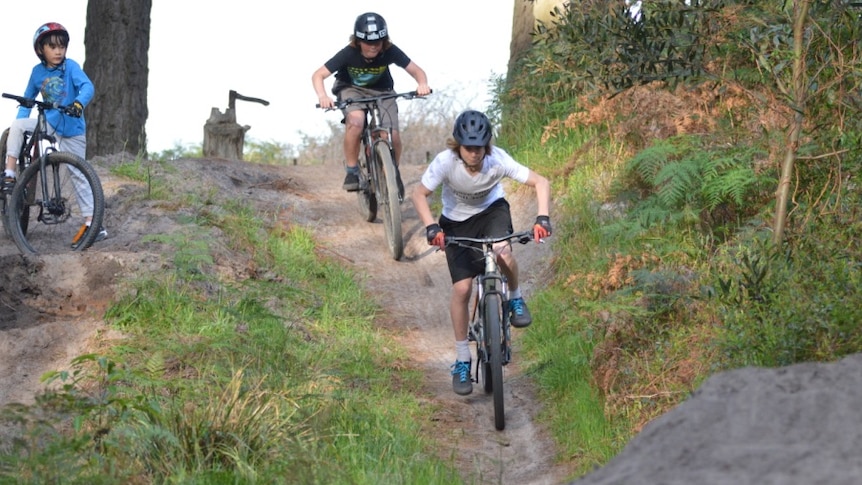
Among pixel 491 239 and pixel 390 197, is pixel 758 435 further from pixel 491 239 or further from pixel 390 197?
pixel 390 197

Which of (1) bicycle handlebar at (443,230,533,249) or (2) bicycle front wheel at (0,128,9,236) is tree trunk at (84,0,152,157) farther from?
(1) bicycle handlebar at (443,230,533,249)

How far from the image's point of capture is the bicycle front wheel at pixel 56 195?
9.55 metres

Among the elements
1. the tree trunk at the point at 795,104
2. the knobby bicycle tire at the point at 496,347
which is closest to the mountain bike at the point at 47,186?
the knobby bicycle tire at the point at 496,347

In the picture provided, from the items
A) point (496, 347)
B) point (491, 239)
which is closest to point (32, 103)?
point (491, 239)

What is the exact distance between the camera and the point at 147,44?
14.9 m

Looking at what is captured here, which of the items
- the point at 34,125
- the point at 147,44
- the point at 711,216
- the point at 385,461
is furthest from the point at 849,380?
the point at 147,44

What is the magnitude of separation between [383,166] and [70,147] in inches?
113

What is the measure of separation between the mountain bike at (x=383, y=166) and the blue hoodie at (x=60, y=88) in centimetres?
239

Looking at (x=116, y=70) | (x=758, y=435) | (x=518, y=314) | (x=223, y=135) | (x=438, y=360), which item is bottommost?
(x=438, y=360)

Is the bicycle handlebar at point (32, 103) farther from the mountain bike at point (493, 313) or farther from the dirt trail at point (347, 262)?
the mountain bike at point (493, 313)

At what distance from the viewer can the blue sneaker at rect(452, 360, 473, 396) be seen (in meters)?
7.83

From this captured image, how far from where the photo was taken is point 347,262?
37.0 ft

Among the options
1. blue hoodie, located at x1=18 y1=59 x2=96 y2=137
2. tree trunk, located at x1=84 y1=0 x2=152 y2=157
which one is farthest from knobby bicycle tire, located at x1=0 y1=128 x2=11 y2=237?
tree trunk, located at x1=84 y1=0 x2=152 y2=157

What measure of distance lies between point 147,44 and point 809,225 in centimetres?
1029
